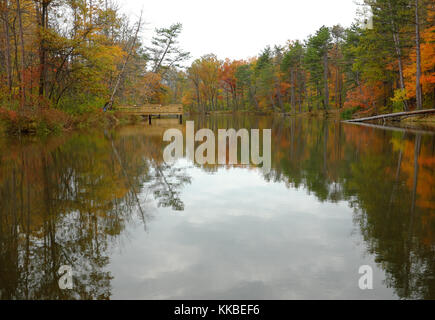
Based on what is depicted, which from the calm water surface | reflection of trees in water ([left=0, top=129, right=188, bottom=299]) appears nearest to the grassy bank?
reflection of trees in water ([left=0, top=129, right=188, bottom=299])

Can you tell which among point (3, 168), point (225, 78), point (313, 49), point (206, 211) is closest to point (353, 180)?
point (206, 211)

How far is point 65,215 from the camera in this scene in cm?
512

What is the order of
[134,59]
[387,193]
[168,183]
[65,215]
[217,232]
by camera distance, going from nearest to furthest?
[217,232] → [65,215] → [387,193] → [168,183] → [134,59]

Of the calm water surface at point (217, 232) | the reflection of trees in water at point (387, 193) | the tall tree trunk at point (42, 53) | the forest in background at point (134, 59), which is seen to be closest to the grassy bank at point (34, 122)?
the forest in background at point (134, 59)

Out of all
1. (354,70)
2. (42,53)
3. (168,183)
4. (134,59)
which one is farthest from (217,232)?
(354,70)

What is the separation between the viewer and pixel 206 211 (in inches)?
219

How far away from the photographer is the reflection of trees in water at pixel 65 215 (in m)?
3.22

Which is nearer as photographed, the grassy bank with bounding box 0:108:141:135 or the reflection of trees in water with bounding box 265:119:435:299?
the reflection of trees in water with bounding box 265:119:435:299

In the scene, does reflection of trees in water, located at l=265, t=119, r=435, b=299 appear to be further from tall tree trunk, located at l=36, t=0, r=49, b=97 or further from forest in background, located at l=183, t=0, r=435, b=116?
forest in background, located at l=183, t=0, r=435, b=116

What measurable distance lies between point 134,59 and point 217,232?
3776cm

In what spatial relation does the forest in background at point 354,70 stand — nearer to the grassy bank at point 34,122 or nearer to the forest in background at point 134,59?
the forest in background at point 134,59

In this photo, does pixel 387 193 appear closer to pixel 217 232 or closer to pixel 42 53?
pixel 217 232

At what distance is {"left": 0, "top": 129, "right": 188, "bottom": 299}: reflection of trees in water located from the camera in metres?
3.22

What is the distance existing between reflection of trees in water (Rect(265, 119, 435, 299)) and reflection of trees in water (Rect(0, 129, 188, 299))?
8.42 ft
